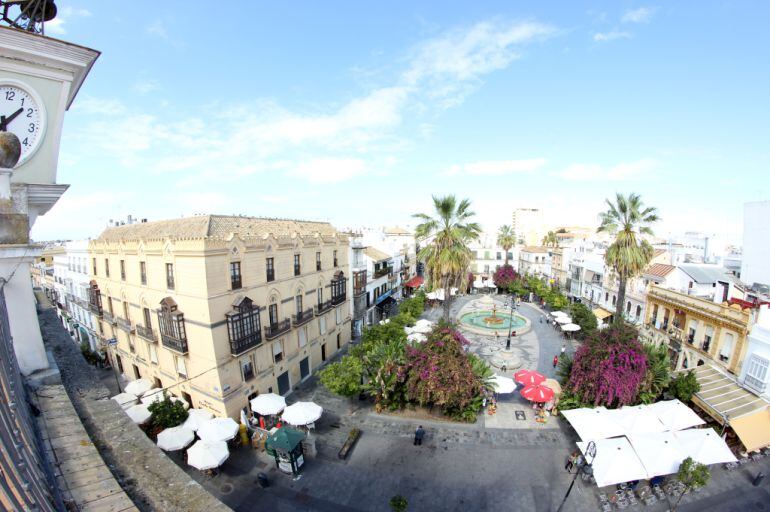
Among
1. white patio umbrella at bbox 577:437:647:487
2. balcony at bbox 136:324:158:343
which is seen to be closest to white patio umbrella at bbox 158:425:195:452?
balcony at bbox 136:324:158:343

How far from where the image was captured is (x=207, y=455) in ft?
49.2

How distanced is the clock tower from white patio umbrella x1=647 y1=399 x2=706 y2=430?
24093mm

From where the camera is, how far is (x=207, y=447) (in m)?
15.4

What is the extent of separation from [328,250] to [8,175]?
23456mm

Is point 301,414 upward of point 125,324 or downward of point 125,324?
downward

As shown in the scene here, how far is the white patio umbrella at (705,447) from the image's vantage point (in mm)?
14211

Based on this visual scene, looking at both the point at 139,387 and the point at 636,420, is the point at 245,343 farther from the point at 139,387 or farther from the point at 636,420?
the point at 636,420

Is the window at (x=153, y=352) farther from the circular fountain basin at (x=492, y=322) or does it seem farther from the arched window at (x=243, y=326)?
the circular fountain basin at (x=492, y=322)

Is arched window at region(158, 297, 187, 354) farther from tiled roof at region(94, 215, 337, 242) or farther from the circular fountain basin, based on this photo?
the circular fountain basin

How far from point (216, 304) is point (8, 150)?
14.0 meters

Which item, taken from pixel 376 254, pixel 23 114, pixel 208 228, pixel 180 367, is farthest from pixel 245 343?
pixel 376 254

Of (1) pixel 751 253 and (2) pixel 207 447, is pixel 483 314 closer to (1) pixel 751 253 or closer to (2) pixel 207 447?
(1) pixel 751 253

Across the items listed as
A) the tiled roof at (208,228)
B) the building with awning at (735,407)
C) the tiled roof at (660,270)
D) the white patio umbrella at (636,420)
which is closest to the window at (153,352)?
the tiled roof at (208,228)

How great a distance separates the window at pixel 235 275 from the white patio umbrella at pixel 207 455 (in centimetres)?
798
